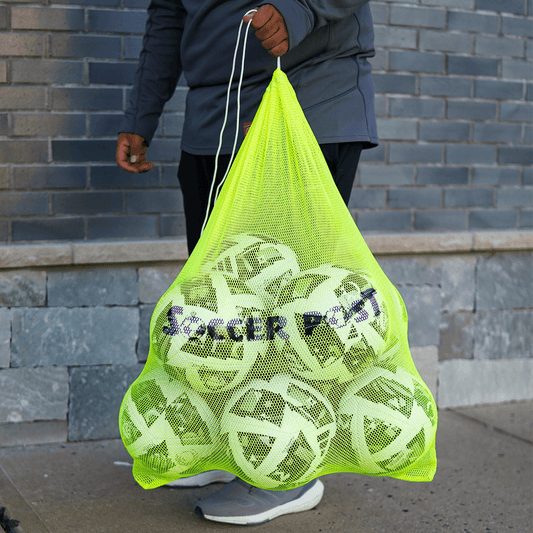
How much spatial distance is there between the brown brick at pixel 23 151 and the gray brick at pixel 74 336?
Answer: 2.17 ft

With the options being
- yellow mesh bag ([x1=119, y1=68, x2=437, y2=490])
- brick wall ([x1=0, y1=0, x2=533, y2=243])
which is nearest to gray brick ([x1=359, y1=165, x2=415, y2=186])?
brick wall ([x1=0, y1=0, x2=533, y2=243])

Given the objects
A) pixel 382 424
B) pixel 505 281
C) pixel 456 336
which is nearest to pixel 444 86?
pixel 505 281

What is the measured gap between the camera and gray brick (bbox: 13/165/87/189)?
292 centimetres

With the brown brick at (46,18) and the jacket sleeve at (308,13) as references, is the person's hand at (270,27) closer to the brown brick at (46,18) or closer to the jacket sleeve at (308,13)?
the jacket sleeve at (308,13)

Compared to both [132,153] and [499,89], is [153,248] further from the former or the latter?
[499,89]

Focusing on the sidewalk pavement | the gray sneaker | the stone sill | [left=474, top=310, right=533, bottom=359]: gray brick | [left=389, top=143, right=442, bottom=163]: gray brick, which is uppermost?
[left=389, top=143, right=442, bottom=163]: gray brick

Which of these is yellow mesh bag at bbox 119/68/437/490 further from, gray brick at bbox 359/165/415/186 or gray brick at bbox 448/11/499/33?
gray brick at bbox 448/11/499/33

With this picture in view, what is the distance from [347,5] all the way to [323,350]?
102 centimetres

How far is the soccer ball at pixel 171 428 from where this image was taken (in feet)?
6.27

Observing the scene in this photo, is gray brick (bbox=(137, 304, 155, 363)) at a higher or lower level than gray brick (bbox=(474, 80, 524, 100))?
lower

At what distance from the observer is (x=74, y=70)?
2.93 metres

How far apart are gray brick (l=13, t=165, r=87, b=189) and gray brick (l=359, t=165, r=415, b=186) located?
1393mm

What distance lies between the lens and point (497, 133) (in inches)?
143

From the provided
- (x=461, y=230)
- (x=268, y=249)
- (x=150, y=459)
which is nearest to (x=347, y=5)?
(x=268, y=249)
